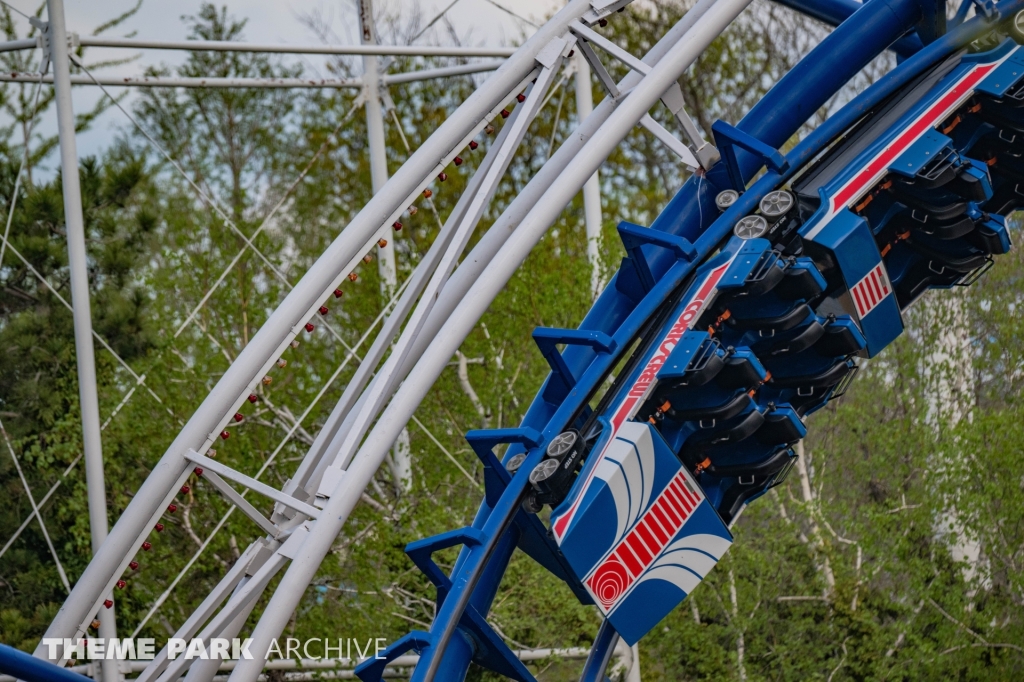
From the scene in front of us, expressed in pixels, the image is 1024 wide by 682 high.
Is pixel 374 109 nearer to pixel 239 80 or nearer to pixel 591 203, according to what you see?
pixel 239 80

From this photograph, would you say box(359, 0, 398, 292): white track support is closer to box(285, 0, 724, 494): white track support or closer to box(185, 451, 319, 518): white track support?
box(285, 0, 724, 494): white track support

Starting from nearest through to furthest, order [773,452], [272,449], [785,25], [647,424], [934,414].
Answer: [647,424]
[773,452]
[272,449]
[934,414]
[785,25]

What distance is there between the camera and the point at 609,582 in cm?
455

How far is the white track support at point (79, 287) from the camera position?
7.42 m

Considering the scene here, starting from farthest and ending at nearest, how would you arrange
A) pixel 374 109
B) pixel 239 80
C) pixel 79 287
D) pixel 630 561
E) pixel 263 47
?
pixel 374 109, pixel 239 80, pixel 263 47, pixel 79 287, pixel 630 561

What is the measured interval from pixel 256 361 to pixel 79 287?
11.7 ft

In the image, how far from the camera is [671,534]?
4707mm

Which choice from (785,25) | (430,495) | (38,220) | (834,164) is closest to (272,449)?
(430,495)

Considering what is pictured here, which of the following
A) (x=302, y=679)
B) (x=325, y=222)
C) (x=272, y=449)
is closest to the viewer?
(x=302, y=679)

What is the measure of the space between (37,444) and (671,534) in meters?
5.92

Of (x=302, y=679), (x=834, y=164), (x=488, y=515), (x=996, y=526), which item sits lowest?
(x=996, y=526)

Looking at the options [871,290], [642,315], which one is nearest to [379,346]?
[642,315]

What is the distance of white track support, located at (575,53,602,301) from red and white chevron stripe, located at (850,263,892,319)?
458 centimetres

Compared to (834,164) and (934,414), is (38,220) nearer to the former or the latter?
(834,164)
